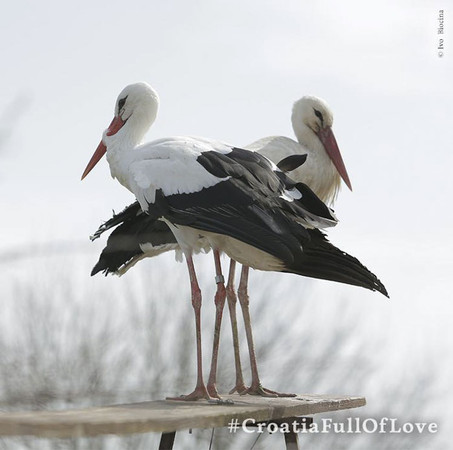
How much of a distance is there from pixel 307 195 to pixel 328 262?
12.2 inches

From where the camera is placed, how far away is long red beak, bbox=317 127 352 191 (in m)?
6.28

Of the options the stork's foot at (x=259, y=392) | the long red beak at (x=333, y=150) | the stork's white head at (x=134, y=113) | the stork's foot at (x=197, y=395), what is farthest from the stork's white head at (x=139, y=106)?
the long red beak at (x=333, y=150)

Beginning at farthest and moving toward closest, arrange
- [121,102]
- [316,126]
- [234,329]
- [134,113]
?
[316,126]
[121,102]
[134,113]
[234,329]

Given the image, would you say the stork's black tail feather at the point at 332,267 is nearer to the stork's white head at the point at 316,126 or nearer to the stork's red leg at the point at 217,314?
the stork's red leg at the point at 217,314

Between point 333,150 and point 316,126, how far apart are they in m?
0.23

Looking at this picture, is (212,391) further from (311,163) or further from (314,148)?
(314,148)

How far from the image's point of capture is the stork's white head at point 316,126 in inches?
249

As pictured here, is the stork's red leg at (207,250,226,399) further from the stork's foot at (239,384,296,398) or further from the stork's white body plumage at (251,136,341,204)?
the stork's white body plumage at (251,136,341,204)

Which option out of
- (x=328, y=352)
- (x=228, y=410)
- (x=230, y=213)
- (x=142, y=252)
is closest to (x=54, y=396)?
(x=228, y=410)

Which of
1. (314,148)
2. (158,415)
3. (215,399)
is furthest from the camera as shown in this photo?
(314,148)

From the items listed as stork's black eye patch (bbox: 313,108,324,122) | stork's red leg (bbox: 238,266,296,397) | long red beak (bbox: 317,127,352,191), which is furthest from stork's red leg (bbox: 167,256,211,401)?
stork's black eye patch (bbox: 313,108,324,122)

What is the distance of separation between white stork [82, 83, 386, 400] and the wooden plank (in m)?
0.38

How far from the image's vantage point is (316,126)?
6457 millimetres

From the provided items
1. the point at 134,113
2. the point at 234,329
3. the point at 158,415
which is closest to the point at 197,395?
the point at 234,329
